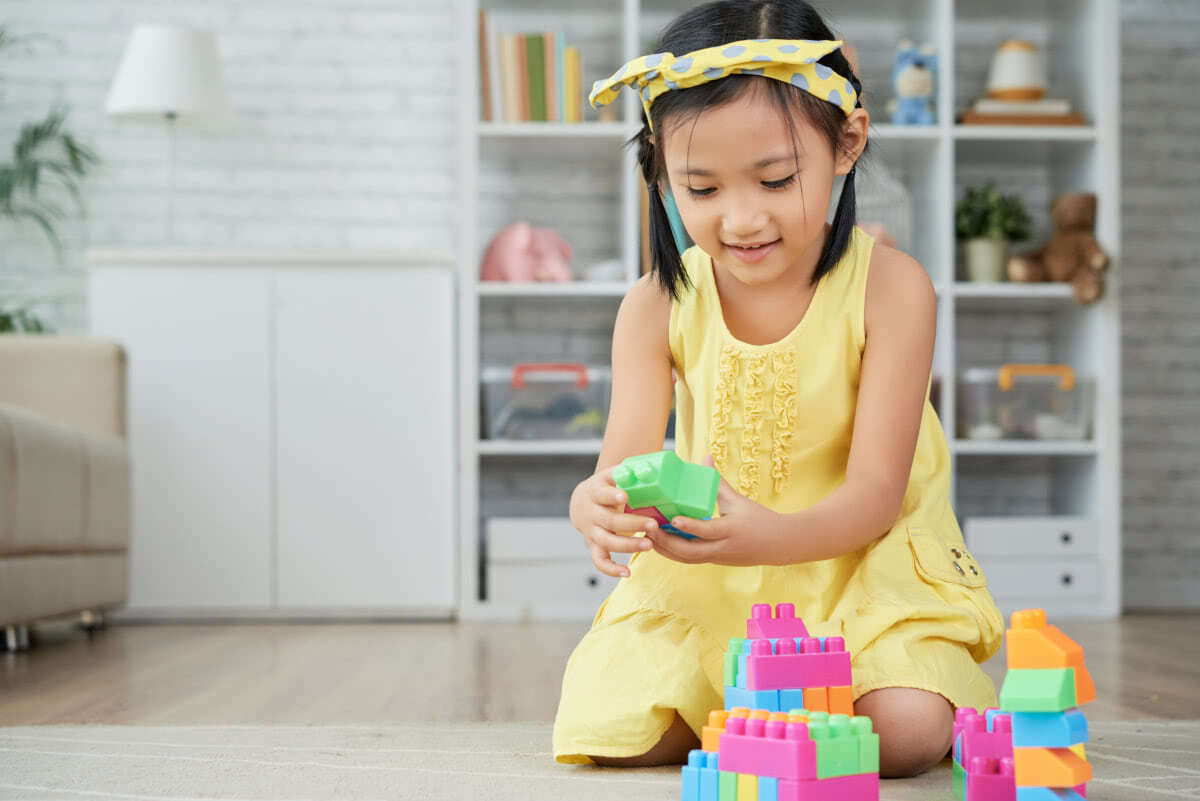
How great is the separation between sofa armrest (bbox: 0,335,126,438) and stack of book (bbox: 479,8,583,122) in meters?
1.05

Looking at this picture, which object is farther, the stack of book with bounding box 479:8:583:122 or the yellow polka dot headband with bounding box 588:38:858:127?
Result: the stack of book with bounding box 479:8:583:122

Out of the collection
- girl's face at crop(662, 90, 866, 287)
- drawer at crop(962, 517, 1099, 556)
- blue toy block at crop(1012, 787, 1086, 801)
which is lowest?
drawer at crop(962, 517, 1099, 556)

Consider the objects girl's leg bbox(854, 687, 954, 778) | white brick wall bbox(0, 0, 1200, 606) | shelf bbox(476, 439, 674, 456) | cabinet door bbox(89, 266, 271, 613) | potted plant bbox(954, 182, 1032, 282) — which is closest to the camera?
girl's leg bbox(854, 687, 954, 778)

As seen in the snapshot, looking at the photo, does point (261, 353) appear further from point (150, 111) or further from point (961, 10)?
point (961, 10)

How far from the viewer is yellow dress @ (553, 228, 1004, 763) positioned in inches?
46.1

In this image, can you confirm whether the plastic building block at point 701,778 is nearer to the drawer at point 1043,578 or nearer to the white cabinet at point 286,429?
the white cabinet at point 286,429

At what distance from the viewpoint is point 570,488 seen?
11.2 ft

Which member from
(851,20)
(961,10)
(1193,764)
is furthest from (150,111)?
(1193,764)

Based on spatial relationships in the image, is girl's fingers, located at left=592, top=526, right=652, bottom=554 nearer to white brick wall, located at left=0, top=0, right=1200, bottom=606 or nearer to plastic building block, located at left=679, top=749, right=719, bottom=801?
plastic building block, located at left=679, top=749, right=719, bottom=801

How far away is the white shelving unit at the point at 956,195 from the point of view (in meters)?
3.07

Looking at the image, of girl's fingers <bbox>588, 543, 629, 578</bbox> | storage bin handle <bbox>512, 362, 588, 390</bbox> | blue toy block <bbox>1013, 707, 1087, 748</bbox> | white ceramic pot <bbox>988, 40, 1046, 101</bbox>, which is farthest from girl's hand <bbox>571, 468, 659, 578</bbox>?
white ceramic pot <bbox>988, 40, 1046, 101</bbox>

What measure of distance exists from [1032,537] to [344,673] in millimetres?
1735

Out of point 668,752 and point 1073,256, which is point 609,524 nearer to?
point 668,752

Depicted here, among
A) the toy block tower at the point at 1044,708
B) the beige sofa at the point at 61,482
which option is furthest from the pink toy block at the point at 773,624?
the beige sofa at the point at 61,482
